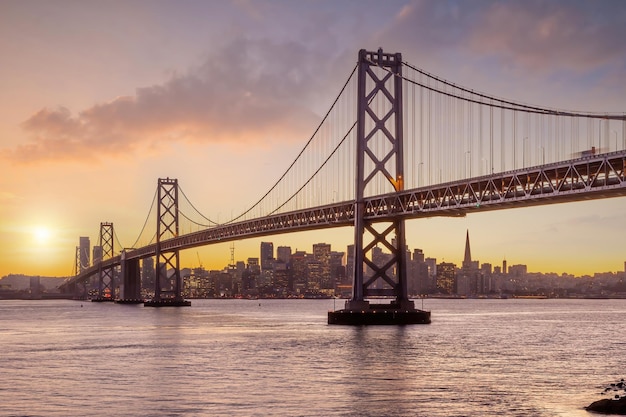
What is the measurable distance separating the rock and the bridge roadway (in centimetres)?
1889

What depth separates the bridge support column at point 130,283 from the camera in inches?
5896

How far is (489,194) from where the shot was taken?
5197 cm

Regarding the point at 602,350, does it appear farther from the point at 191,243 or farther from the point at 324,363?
the point at 191,243

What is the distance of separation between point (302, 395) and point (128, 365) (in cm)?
1324

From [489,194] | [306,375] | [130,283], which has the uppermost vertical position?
[489,194]

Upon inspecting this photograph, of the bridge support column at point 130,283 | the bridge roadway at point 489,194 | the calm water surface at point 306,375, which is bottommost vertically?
the calm water surface at point 306,375

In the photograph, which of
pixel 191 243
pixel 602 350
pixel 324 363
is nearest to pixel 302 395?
pixel 324 363

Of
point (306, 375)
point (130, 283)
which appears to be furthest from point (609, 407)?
point (130, 283)

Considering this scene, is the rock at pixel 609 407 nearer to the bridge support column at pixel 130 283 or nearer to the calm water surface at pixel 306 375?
the calm water surface at pixel 306 375

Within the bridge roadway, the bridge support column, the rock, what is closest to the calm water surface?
the rock

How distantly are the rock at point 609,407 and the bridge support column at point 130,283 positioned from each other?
12659cm

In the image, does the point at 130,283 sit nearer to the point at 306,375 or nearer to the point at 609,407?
the point at 306,375

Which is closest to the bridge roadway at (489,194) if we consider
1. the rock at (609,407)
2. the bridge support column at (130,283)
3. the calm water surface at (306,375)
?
the calm water surface at (306,375)

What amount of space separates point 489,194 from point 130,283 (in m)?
111
